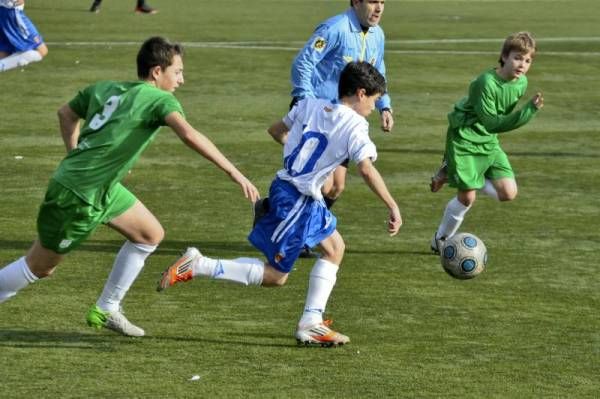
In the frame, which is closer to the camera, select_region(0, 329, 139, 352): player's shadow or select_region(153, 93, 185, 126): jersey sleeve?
select_region(153, 93, 185, 126): jersey sleeve

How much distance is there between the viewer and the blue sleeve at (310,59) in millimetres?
11781

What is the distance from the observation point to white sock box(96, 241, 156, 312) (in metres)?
8.95

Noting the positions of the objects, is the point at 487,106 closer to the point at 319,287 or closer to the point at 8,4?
the point at 319,287

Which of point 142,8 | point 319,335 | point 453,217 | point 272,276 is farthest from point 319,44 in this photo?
point 142,8

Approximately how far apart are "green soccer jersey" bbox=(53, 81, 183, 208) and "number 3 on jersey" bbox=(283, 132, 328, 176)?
0.94 metres

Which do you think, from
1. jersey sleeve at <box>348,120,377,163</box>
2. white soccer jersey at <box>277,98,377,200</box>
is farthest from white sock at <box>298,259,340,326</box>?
jersey sleeve at <box>348,120,377,163</box>

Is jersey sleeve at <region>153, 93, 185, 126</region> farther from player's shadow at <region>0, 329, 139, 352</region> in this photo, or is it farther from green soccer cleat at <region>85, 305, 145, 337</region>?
player's shadow at <region>0, 329, 139, 352</region>

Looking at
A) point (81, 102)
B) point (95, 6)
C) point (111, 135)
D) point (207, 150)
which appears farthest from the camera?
point (95, 6)

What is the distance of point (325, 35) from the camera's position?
12.0 meters

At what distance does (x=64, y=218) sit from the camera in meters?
8.57

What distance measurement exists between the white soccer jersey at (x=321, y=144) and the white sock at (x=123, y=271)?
1003mm

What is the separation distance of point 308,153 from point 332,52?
323 centimetres

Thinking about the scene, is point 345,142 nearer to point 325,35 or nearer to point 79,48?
point 325,35

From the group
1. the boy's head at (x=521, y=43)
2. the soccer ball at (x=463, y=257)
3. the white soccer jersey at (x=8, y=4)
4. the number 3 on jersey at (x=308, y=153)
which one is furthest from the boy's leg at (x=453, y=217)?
the white soccer jersey at (x=8, y=4)
